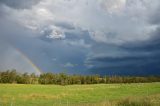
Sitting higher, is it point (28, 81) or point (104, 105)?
point (28, 81)

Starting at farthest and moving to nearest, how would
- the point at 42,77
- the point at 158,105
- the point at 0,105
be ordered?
the point at 42,77, the point at 0,105, the point at 158,105

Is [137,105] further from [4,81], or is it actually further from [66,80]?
[66,80]

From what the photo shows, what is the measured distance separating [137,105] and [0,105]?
2049 centimetres

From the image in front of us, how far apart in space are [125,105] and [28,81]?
14981 cm

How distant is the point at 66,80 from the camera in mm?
197125

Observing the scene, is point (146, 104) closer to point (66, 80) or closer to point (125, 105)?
point (125, 105)

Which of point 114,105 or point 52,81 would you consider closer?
point 114,105

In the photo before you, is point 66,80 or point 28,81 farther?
point 66,80

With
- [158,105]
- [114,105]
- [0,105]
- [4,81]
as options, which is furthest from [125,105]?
[4,81]

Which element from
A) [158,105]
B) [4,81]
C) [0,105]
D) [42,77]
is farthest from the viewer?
[42,77]

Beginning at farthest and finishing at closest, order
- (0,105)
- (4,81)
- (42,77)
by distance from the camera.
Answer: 1. (42,77)
2. (4,81)
3. (0,105)

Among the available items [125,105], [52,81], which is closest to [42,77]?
[52,81]

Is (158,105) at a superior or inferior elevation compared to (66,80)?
inferior

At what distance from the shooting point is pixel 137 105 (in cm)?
3164
